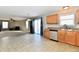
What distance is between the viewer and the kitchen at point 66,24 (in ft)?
24.5

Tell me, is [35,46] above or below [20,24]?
below

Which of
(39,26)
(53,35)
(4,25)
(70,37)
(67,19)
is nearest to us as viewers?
(70,37)

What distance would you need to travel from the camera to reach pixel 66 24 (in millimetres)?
9047

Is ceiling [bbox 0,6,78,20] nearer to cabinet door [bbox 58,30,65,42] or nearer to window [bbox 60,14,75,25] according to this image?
window [bbox 60,14,75,25]

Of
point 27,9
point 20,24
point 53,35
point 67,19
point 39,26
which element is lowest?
point 53,35

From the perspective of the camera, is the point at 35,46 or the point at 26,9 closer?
the point at 35,46

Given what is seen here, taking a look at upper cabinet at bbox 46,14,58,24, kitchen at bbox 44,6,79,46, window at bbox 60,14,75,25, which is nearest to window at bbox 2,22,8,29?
upper cabinet at bbox 46,14,58,24

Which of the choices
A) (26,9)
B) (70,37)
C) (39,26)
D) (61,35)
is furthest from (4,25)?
(70,37)

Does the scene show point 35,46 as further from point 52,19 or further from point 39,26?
point 39,26

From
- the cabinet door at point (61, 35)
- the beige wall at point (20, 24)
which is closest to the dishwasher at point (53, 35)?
the cabinet door at point (61, 35)

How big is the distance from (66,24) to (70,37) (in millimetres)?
1719

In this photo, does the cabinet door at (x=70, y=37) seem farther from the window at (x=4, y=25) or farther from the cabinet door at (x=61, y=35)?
the window at (x=4, y=25)

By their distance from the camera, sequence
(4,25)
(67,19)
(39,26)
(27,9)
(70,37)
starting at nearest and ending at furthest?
(70,37) → (27,9) → (67,19) → (39,26) → (4,25)
